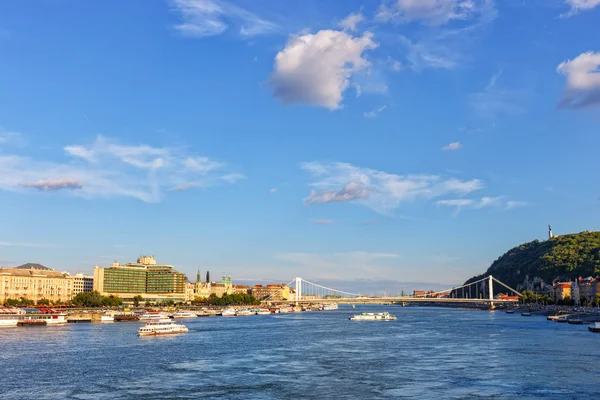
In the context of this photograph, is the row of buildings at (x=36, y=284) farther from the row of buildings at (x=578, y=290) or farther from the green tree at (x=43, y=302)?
the row of buildings at (x=578, y=290)

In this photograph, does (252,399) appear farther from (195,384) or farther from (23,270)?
(23,270)

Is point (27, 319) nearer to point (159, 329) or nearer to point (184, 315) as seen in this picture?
point (159, 329)

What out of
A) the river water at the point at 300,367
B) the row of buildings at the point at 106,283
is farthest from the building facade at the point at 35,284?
the river water at the point at 300,367

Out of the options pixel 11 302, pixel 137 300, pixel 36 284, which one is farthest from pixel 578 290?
pixel 11 302

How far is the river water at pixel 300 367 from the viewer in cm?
3175

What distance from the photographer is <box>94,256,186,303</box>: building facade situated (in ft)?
546

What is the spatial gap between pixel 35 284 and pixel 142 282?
38475 millimetres

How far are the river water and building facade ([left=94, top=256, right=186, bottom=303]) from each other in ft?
→ 340

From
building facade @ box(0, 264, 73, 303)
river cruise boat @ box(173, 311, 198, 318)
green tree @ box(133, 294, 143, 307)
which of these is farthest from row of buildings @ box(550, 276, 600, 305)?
building facade @ box(0, 264, 73, 303)

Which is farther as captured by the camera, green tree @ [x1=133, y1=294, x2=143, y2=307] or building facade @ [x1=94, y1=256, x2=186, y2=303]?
building facade @ [x1=94, y1=256, x2=186, y2=303]

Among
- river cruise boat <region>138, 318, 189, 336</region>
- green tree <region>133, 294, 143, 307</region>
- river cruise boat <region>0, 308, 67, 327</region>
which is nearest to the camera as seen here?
river cruise boat <region>138, 318, 189, 336</region>

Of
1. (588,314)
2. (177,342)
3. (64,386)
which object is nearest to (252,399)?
(64,386)

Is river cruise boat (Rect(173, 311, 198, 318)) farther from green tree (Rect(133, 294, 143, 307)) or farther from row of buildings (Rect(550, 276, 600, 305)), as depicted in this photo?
row of buildings (Rect(550, 276, 600, 305))

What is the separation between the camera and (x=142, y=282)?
17825cm
